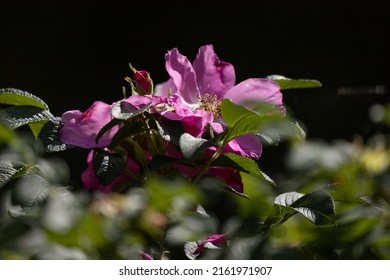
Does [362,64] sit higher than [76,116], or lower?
lower

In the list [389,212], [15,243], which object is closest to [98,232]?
[15,243]

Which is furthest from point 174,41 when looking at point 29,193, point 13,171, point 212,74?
point 29,193

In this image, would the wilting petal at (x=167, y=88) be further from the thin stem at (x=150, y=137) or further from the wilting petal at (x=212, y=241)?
the wilting petal at (x=212, y=241)

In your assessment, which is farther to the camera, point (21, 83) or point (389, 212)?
point (21, 83)

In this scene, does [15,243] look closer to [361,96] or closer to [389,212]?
[389,212]

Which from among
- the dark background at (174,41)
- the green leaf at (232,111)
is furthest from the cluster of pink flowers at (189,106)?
the dark background at (174,41)

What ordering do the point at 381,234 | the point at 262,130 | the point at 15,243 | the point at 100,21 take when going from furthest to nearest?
the point at 100,21 < the point at 262,130 < the point at 381,234 < the point at 15,243
